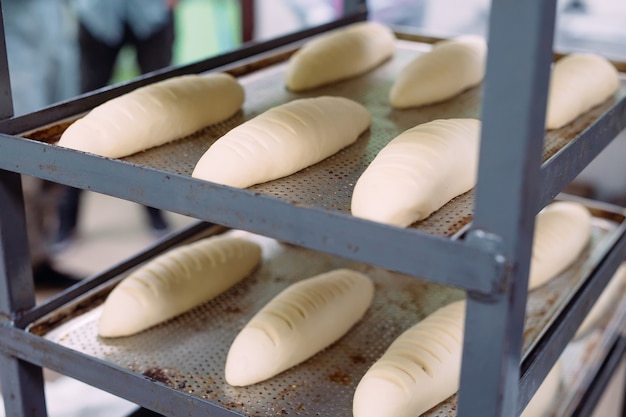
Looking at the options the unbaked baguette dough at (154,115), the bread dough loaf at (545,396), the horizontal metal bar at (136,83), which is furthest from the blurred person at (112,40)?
the bread dough loaf at (545,396)

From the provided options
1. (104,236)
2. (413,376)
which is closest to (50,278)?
(104,236)

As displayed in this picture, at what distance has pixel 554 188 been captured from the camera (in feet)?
3.41

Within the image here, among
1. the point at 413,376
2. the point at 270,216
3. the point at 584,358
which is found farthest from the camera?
the point at 584,358

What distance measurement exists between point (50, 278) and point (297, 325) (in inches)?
95.8

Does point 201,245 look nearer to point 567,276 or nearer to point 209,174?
point 209,174

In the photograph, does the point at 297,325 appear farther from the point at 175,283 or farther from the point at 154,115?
the point at 154,115

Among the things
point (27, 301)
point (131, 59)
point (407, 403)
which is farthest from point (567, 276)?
point (131, 59)

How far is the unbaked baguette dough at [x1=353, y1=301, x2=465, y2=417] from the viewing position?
114cm

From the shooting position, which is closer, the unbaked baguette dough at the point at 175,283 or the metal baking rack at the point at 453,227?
the metal baking rack at the point at 453,227

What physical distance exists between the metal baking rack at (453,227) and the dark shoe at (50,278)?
7.14ft

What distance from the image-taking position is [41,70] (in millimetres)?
4043

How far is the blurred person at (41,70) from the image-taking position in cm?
350

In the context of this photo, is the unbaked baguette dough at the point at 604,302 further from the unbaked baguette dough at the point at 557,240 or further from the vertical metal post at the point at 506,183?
the vertical metal post at the point at 506,183

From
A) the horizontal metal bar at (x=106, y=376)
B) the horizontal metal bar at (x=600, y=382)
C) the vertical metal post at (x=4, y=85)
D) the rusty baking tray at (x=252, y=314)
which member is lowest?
the horizontal metal bar at (x=600, y=382)
